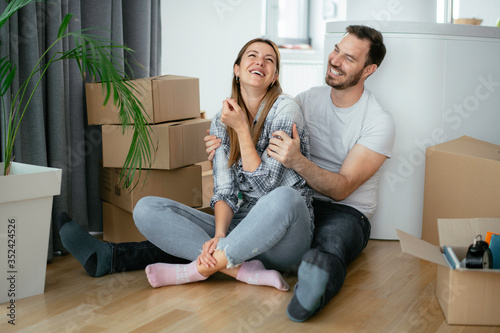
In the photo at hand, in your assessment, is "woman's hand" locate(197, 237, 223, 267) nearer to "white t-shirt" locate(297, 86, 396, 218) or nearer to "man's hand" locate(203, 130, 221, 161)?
"man's hand" locate(203, 130, 221, 161)

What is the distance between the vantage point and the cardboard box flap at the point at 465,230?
158cm

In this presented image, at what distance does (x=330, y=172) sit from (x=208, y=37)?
6.90 feet

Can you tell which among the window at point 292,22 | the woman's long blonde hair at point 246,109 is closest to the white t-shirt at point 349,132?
the woman's long blonde hair at point 246,109

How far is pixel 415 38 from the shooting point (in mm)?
2141

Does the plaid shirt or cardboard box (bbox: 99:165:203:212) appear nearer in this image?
the plaid shirt

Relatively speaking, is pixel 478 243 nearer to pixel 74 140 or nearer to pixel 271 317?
pixel 271 317

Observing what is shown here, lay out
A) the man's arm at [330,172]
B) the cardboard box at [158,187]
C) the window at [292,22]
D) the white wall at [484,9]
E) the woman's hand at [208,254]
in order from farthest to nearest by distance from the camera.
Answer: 1. the window at [292,22]
2. the white wall at [484,9]
3. the cardboard box at [158,187]
4. the man's arm at [330,172]
5. the woman's hand at [208,254]

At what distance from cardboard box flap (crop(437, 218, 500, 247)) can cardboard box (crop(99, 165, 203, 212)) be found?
3.26ft

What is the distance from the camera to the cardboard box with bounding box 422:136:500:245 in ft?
6.05

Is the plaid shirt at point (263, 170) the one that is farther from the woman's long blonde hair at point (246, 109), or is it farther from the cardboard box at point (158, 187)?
the cardboard box at point (158, 187)

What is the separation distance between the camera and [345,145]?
6.53 ft

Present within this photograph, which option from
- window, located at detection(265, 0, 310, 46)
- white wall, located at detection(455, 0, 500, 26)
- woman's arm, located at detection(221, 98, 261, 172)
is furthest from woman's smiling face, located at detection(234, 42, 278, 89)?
window, located at detection(265, 0, 310, 46)

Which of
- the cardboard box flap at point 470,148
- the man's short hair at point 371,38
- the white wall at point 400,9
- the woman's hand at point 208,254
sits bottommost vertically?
the woman's hand at point 208,254

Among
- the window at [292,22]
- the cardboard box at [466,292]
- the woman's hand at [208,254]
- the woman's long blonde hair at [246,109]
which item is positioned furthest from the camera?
the window at [292,22]
